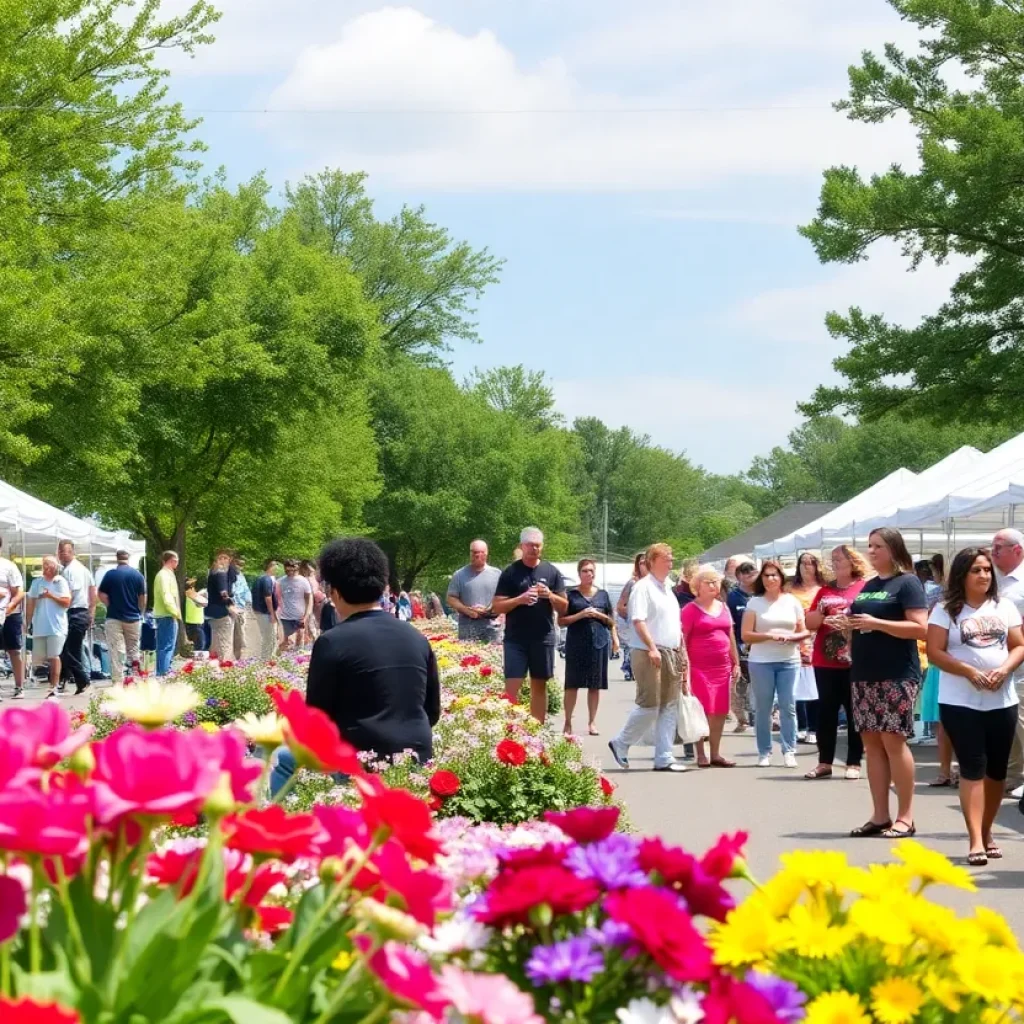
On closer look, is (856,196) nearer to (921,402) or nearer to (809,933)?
(921,402)

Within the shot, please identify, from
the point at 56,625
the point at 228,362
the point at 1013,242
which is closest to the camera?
the point at 56,625

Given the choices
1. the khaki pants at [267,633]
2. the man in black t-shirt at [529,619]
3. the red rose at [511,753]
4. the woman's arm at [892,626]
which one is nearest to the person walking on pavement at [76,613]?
the khaki pants at [267,633]

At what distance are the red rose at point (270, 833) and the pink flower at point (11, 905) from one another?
0.31 m

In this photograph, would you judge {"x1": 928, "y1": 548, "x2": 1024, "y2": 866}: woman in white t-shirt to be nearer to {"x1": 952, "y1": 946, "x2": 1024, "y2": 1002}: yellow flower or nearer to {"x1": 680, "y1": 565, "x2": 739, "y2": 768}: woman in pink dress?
{"x1": 680, "y1": 565, "x2": 739, "y2": 768}: woman in pink dress

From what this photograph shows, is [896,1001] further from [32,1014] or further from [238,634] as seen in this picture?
[238,634]

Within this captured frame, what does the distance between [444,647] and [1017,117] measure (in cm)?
1309

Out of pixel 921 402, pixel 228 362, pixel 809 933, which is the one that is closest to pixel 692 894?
pixel 809 933

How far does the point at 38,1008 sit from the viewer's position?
4.56 feet

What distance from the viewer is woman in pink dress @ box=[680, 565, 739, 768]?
1412 centimetres

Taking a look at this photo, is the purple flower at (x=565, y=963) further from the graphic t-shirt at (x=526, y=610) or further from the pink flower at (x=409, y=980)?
the graphic t-shirt at (x=526, y=610)

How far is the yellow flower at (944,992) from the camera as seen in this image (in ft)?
6.33

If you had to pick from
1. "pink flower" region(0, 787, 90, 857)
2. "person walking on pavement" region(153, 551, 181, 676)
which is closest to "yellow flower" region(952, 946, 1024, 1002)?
"pink flower" region(0, 787, 90, 857)

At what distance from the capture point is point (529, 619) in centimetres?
1443

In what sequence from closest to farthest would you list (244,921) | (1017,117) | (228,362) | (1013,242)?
1. (244,921)
2. (1017,117)
3. (1013,242)
4. (228,362)
